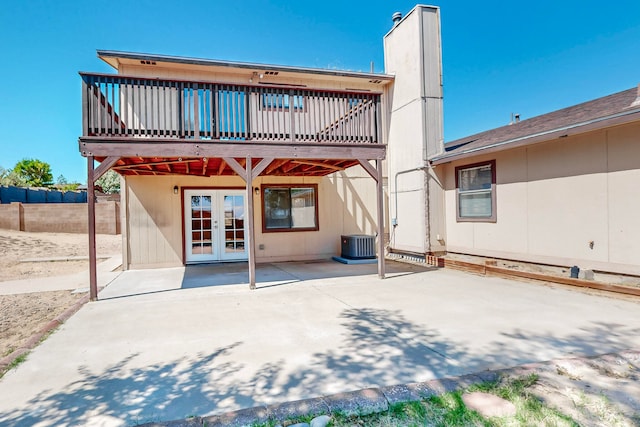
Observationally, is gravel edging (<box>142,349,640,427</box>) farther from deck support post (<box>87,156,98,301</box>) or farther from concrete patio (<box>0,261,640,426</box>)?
deck support post (<box>87,156,98,301</box>)

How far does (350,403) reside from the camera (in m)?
2.25

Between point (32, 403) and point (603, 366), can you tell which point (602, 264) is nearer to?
point (603, 366)

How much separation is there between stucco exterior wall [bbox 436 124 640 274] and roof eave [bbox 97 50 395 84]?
13.2 ft

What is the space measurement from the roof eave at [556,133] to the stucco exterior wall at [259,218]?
10.6ft

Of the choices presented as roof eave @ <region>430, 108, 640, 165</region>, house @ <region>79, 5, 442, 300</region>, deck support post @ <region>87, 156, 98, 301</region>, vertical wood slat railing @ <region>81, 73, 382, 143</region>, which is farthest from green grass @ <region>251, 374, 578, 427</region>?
vertical wood slat railing @ <region>81, 73, 382, 143</region>

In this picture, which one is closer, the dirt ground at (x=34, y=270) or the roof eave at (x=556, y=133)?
the dirt ground at (x=34, y=270)

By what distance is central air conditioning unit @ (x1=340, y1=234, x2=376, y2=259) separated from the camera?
9.13 meters

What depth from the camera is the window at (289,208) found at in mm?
9547

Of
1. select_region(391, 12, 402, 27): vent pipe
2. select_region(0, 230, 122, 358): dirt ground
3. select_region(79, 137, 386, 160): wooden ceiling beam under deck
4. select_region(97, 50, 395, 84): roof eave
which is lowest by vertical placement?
select_region(0, 230, 122, 358): dirt ground

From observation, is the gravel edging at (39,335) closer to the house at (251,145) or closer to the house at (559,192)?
the house at (251,145)

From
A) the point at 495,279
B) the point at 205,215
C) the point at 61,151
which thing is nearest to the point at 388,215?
the point at 495,279

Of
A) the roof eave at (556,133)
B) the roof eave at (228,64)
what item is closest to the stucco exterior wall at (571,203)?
the roof eave at (556,133)

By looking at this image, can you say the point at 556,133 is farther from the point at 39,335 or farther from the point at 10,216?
the point at 10,216

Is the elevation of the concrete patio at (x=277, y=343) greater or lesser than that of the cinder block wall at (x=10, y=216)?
lesser
